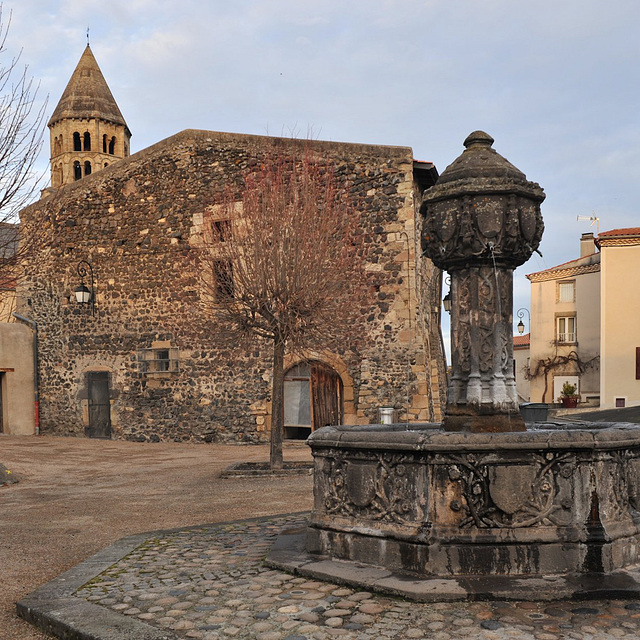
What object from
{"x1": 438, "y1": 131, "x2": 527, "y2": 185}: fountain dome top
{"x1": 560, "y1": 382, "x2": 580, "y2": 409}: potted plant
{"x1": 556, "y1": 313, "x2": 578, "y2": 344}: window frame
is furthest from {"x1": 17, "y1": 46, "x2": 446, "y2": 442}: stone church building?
{"x1": 556, "y1": 313, "x2": 578, "y2": 344}: window frame

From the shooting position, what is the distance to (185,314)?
658 inches

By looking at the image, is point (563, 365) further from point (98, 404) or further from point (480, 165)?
point (480, 165)

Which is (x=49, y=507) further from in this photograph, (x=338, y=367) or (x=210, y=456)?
(x=338, y=367)

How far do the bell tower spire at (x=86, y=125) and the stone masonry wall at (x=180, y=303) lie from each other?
1901 cm

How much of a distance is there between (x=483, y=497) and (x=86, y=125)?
3679 cm

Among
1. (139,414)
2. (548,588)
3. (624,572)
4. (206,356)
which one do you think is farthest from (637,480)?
(139,414)

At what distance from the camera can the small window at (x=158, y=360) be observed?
55.3 ft

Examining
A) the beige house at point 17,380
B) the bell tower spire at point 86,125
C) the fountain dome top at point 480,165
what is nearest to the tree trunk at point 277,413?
the fountain dome top at point 480,165

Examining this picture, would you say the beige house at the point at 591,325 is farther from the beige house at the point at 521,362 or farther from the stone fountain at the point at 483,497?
the stone fountain at the point at 483,497

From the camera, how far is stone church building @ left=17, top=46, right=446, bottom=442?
14.6m

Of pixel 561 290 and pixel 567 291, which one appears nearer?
pixel 567 291

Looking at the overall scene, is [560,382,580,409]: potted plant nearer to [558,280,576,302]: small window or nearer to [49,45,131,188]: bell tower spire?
[558,280,576,302]: small window

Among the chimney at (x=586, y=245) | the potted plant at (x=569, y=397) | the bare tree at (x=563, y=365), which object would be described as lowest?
the potted plant at (x=569, y=397)

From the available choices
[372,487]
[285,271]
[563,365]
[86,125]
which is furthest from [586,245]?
[372,487]
